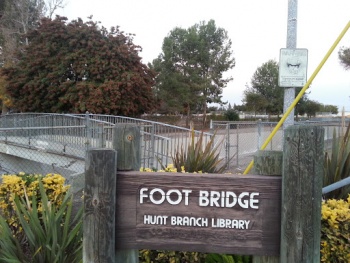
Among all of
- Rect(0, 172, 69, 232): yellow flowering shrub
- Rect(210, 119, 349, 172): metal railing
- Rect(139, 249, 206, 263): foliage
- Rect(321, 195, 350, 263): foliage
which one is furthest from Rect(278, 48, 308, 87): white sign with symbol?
Rect(210, 119, 349, 172): metal railing

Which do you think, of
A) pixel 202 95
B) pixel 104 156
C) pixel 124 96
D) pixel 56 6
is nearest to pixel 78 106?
pixel 124 96

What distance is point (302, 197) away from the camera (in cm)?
202

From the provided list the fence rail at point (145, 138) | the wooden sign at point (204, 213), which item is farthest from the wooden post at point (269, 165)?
the fence rail at point (145, 138)

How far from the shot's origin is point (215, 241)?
2.06 m

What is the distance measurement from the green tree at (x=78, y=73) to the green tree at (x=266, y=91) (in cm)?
3090

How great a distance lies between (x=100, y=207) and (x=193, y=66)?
3667 cm

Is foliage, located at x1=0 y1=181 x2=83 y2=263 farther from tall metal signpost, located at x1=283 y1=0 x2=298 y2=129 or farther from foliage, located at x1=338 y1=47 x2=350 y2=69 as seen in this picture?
foliage, located at x1=338 y1=47 x2=350 y2=69

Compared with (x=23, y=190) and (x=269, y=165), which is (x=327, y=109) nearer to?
(x=23, y=190)

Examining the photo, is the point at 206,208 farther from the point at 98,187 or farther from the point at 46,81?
the point at 46,81

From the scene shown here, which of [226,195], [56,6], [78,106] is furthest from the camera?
[56,6]

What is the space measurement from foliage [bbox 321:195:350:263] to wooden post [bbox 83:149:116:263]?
169 cm

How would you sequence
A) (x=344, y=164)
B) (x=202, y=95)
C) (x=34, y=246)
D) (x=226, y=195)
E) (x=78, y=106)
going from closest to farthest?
(x=226, y=195), (x=34, y=246), (x=344, y=164), (x=78, y=106), (x=202, y=95)

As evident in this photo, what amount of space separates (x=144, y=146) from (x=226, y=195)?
20.6ft

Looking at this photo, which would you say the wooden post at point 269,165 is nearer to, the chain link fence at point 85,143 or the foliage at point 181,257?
the foliage at point 181,257
